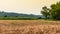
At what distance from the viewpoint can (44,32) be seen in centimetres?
494

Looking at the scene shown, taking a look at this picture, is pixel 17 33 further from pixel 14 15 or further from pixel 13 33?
pixel 14 15

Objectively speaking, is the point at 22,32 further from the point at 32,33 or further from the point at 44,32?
the point at 44,32

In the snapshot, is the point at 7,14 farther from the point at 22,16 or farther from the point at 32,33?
the point at 32,33

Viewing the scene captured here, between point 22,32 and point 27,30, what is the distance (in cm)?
24

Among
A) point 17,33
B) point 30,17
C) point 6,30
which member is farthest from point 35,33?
point 30,17

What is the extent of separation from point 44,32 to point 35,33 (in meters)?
0.25

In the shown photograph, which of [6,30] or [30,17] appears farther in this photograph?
[30,17]

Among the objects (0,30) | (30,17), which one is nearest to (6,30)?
(0,30)

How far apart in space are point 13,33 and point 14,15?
601 cm

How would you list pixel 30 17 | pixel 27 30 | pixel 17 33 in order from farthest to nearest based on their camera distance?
1. pixel 30 17
2. pixel 27 30
3. pixel 17 33

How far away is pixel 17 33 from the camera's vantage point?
15.8ft

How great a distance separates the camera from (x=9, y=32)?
4961mm

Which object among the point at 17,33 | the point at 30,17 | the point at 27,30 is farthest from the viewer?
the point at 30,17

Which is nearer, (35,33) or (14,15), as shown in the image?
(35,33)
